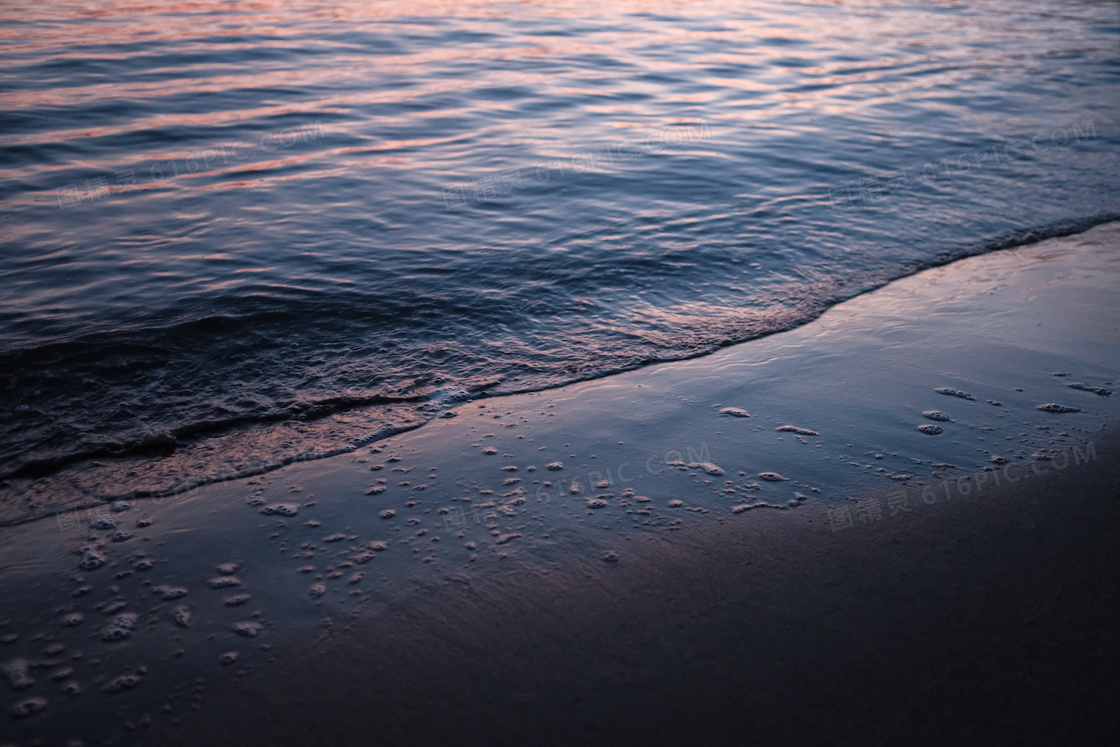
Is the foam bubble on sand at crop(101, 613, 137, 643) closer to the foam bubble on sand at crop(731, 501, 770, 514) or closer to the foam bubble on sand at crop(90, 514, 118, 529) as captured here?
the foam bubble on sand at crop(90, 514, 118, 529)

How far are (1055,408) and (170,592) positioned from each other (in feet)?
13.4

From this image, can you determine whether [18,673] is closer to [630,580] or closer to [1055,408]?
[630,580]

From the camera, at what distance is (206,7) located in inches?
628

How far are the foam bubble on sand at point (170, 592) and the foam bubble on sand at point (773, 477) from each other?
234 cm

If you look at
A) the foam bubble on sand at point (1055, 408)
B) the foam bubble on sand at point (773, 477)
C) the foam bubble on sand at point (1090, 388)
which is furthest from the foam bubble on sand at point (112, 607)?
the foam bubble on sand at point (1090, 388)

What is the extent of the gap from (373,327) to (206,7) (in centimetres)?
1422

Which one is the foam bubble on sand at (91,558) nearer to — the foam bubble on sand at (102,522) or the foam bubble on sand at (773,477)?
the foam bubble on sand at (102,522)

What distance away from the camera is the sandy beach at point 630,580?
7.49ft

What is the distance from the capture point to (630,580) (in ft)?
9.30

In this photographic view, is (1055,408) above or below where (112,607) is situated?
above

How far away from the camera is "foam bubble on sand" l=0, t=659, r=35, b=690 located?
94.5 inches

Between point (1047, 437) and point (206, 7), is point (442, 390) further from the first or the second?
point (206, 7)

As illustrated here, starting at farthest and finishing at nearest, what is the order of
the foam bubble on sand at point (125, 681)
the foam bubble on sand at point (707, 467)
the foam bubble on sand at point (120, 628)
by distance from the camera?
the foam bubble on sand at point (707, 467)
the foam bubble on sand at point (120, 628)
the foam bubble on sand at point (125, 681)

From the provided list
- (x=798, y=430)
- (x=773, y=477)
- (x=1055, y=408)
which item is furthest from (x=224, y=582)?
(x=1055, y=408)
